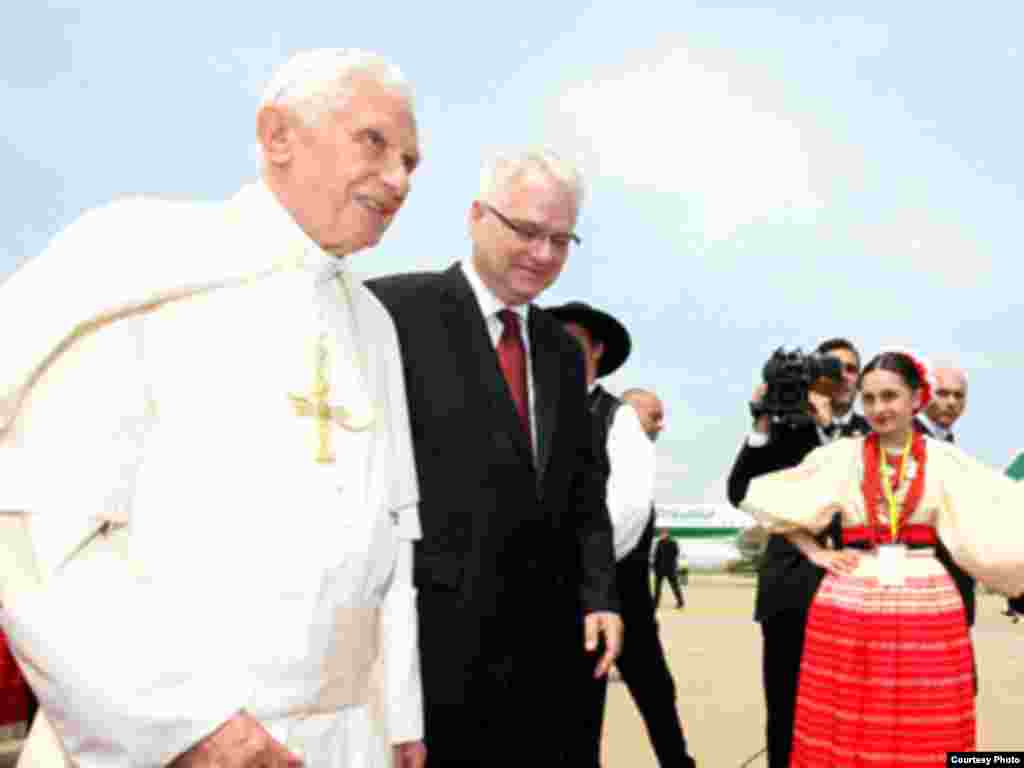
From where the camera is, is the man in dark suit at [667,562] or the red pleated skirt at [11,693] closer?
the red pleated skirt at [11,693]

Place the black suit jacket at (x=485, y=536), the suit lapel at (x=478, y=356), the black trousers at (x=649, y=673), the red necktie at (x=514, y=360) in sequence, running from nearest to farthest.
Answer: the black suit jacket at (x=485, y=536), the suit lapel at (x=478, y=356), the red necktie at (x=514, y=360), the black trousers at (x=649, y=673)

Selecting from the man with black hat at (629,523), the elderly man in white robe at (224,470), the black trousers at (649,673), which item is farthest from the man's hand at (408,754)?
the black trousers at (649,673)

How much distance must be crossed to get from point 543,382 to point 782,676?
9.46 feet

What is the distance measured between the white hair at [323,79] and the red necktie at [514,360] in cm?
108

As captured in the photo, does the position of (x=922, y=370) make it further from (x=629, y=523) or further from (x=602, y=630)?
(x=602, y=630)

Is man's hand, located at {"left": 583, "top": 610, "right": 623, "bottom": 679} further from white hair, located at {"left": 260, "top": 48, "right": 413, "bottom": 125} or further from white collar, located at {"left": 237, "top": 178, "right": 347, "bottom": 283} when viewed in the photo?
white hair, located at {"left": 260, "top": 48, "right": 413, "bottom": 125}

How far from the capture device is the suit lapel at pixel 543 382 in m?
2.86

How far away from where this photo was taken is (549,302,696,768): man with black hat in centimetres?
485

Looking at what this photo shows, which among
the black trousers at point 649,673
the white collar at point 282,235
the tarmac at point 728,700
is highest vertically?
the white collar at point 282,235

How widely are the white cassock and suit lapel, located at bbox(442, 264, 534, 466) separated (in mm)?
804

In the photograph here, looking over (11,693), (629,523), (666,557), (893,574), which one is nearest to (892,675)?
(893,574)

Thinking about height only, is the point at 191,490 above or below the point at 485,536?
above

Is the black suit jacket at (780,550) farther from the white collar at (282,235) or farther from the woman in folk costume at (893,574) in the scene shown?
the white collar at (282,235)

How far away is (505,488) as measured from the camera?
2.71 meters
